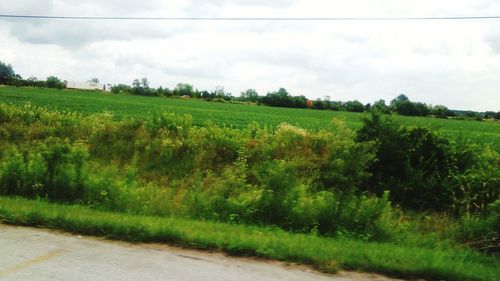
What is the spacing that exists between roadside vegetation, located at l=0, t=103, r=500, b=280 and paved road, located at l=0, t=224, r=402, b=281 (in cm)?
39

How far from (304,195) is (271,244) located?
318 cm

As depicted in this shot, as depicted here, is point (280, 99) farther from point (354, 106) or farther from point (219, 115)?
point (219, 115)

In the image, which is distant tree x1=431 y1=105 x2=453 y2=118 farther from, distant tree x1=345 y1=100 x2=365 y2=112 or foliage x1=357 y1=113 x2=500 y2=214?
foliage x1=357 y1=113 x2=500 y2=214

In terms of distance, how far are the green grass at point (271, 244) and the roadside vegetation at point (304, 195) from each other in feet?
0.08

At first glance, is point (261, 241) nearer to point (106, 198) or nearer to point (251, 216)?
point (251, 216)

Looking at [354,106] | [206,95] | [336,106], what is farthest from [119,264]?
[206,95]

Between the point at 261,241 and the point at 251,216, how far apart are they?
246 centimetres

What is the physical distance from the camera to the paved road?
17.8 ft

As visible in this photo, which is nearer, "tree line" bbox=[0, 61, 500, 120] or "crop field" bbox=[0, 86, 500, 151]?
"crop field" bbox=[0, 86, 500, 151]

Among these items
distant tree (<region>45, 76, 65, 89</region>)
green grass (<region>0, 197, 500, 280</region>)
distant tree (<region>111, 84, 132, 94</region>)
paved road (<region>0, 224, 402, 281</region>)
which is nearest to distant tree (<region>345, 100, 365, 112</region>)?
distant tree (<region>111, 84, 132, 94</region>)

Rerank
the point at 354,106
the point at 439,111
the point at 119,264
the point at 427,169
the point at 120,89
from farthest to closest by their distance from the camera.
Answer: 1. the point at 120,89
2. the point at 354,106
3. the point at 439,111
4. the point at 427,169
5. the point at 119,264

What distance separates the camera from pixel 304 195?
10.0m

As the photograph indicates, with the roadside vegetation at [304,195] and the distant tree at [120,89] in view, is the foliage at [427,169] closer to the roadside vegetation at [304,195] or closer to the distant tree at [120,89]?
the roadside vegetation at [304,195]

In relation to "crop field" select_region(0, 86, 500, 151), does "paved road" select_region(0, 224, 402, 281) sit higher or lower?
lower
